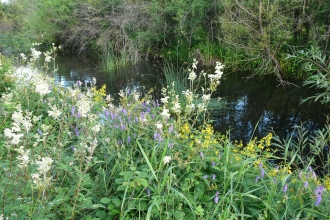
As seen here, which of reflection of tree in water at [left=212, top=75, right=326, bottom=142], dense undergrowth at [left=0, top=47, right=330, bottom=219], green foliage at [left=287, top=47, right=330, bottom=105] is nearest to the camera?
dense undergrowth at [left=0, top=47, right=330, bottom=219]

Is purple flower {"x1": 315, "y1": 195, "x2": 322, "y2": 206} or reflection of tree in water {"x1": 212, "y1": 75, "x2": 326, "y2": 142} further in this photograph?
reflection of tree in water {"x1": 212, "y1": 75, "x2": 326, "y2": 142}

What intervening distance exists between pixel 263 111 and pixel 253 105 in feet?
1.49

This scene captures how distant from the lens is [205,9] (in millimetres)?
11852

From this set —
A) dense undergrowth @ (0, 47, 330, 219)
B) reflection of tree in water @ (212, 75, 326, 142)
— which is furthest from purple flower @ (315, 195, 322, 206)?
reflection of tree in water @ (212, 75, 326, 142)

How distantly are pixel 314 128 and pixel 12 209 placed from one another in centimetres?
564

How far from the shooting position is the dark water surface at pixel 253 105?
5.95 metres

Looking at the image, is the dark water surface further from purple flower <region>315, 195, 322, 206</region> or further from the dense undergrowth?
purple flower <region>315, 195, 322, 206</region>

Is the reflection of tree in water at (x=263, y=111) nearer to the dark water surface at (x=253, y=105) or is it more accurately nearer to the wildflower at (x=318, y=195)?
the dark water surface at (x=253, y=105)

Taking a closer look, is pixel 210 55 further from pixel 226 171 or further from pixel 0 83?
pixel 226 171

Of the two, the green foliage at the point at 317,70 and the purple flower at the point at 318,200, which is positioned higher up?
the green foliage at the point at 317,70

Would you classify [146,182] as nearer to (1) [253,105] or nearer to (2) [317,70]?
(2) [317,70]

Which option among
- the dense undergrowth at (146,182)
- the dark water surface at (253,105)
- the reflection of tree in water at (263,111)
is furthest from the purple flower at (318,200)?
the reflection of tree in water at (263,111)

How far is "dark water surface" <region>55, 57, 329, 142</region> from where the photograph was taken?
595 cm

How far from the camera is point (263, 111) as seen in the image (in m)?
6.92
